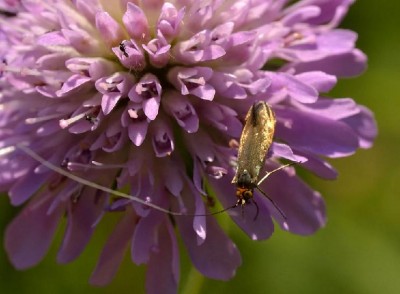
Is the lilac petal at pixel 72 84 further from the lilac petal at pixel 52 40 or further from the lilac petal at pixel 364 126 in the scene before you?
the lilac petal at pixel 364 126

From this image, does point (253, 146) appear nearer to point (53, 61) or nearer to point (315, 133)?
point (315, 133)

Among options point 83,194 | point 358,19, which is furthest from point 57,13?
point 358,19

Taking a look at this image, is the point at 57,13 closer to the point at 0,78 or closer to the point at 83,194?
the point at 0,78

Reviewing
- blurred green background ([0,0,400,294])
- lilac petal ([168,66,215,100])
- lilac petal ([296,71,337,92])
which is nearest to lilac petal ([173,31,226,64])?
lilac petal ([168,66,215,100])

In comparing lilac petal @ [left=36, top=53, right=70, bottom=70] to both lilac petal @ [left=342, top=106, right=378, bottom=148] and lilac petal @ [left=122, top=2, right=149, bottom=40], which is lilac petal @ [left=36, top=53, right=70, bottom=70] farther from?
lilac petal @ [left=342, top=106, right=378, bottom=148]

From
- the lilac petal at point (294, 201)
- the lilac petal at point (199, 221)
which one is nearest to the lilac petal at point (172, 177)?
the lilac petal at point (199, 221)

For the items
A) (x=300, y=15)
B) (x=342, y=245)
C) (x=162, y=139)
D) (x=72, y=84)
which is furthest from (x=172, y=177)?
(x=342, y=245)
